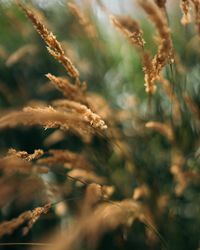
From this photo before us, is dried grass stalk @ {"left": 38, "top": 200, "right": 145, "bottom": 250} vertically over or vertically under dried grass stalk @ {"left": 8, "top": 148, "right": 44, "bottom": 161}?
under

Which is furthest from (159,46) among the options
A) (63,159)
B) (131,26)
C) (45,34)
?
(63,159)

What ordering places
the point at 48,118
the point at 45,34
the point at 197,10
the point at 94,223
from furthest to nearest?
1. the point at 197,10
2. the point at 45,34
3. the point at 94,223
4. the point at 48,118

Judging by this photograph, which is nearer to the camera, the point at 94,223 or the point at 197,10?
the point at 94,223

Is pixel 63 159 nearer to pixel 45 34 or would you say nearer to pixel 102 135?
pixel 102 135

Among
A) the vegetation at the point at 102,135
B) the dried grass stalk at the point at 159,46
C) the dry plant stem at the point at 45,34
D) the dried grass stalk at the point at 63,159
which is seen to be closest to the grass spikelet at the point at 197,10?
the vegetation at the point at 102,135

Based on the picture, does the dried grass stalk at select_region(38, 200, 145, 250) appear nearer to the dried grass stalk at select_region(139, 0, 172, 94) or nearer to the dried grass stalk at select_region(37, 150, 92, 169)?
the dried grass stalk at select_region(37, 150, 92, 169)

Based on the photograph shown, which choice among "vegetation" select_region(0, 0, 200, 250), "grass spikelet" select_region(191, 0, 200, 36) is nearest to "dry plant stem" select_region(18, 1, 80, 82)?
"vegetation" select_region(0, 0, 200, 250)

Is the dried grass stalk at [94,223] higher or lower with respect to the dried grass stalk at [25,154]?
lower

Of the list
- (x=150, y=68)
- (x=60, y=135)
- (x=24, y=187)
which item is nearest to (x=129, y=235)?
(x=60, y=135)

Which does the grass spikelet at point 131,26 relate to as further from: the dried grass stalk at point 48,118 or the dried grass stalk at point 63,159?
the dried grass stalk at point 63,159

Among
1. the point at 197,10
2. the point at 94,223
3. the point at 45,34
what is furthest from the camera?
the point at 197,10

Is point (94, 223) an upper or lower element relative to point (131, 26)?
lower
